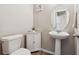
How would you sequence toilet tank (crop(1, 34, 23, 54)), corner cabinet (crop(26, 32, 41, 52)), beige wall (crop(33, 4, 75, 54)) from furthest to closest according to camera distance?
1. corner cabinet (crop(26, 32, 41, 52))
2. beige wall (crop(33, 4, 75, 54))
3. toilet tank (crop(1, 34, 23, 54))

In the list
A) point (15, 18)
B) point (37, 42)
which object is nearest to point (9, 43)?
point (15, 18)

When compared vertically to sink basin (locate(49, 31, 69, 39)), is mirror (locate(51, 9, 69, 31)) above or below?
above

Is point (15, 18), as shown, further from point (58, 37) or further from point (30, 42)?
point (58, 37)

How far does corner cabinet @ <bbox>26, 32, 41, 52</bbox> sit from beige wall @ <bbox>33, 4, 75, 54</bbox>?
0.41 ft

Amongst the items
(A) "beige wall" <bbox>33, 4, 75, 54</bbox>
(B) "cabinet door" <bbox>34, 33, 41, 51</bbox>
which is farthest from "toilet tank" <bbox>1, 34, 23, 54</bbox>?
(A) "beige wall" <bbox>33, 4, 75, 54</bbox>

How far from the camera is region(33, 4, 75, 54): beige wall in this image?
255 cm

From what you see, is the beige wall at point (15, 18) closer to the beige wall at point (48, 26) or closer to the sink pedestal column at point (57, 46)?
the beige wall at point (48, 26)

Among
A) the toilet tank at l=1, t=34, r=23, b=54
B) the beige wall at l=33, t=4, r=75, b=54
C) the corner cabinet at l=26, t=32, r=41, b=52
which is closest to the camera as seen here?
the toilet tank at l=1, t=34, r=23, b=54

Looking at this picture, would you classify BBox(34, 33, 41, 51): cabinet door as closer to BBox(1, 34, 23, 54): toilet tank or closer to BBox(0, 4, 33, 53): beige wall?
BBox(0, 4, 33, 53): beige wall

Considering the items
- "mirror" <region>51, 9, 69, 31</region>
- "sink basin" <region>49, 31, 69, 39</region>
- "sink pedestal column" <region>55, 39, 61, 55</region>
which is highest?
"mirror" <region>51, 9, 69, 31</region>

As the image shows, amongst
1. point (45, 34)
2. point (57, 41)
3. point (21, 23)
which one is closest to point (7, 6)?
point (21, 23)

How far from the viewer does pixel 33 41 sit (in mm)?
2926

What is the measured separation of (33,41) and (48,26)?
0.54 metres
